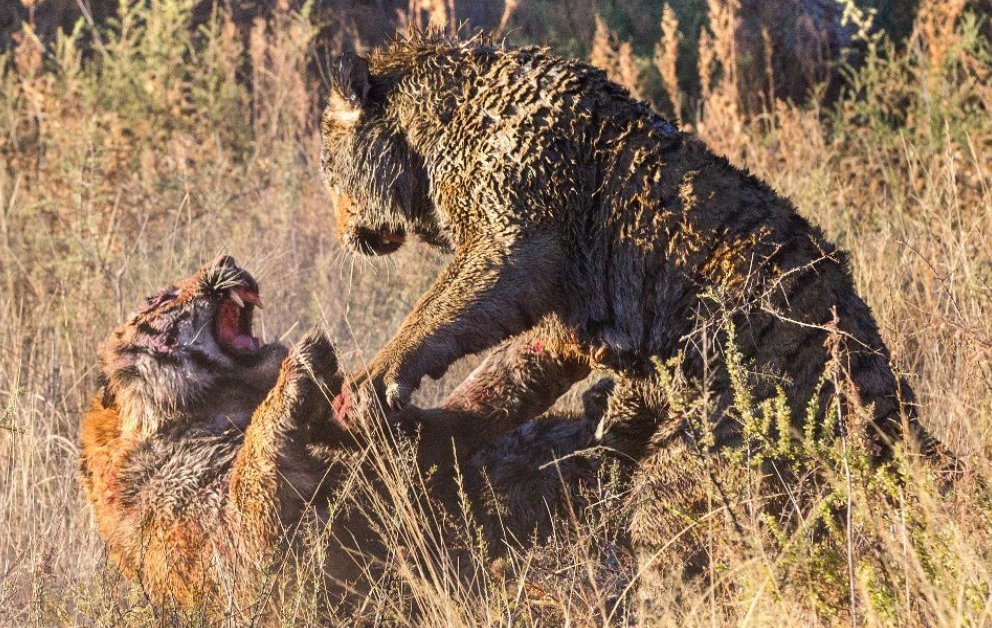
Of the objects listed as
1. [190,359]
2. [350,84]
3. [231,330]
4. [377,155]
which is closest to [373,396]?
[377,155]

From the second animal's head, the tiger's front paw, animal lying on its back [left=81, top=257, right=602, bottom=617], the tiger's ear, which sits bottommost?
animal lying on its back [left=81, top=257, right=602, bottom=617]

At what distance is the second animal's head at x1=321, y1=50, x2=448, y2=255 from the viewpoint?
15.5 feet

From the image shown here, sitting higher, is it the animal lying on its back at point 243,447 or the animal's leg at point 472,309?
the animal's leg at point 472,309

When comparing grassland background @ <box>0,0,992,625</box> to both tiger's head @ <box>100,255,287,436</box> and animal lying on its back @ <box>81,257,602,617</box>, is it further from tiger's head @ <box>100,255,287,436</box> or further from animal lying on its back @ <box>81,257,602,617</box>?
tiger's head @ <box>100,255,287,436</box>

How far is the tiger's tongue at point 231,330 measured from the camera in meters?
5.40

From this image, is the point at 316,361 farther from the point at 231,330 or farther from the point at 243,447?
the point at 231,330

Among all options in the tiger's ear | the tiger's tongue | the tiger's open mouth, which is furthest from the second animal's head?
the tiger's tongue

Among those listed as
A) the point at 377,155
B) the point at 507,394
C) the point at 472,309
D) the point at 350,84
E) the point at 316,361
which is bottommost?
the point at 507,394

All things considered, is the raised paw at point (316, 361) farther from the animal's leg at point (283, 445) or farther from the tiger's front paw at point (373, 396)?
the tiger's front paw at point (373, 396)

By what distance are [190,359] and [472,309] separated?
1524 mm

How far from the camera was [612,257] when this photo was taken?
4.36 m

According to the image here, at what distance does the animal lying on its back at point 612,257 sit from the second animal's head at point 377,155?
1cm

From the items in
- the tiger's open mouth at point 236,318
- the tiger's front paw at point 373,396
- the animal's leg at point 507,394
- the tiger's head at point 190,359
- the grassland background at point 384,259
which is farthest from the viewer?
the tiger's open mouth at point 236,318

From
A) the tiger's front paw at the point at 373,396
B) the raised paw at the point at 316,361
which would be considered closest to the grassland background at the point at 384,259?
the raised paw at the point at 316,361
